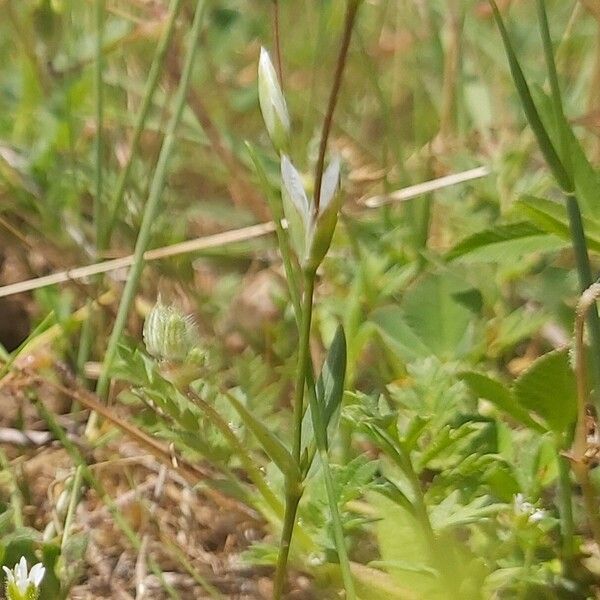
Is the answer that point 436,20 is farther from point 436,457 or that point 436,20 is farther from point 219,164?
point 436,457

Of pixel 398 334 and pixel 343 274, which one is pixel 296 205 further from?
pixel 343 274

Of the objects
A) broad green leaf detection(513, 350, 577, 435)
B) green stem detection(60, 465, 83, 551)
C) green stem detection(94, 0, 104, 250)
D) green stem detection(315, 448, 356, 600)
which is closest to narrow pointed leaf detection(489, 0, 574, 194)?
broad green leaf detection(513, 350, 577, 435)

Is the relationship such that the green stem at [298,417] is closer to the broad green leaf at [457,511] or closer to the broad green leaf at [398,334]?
the broad green leaf at [457,511]

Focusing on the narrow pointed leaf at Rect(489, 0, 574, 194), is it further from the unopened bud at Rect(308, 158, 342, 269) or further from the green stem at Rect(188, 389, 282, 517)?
the green stem at Rect(188, 389, 282, 517)

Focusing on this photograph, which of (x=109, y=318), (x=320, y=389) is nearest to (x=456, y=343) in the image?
(x=320, y=389)

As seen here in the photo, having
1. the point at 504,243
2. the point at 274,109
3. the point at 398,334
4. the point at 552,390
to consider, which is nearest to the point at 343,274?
the point at 398,334

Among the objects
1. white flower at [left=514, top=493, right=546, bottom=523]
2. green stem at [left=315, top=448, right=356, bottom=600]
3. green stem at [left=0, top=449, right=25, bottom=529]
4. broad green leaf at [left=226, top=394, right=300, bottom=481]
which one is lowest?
green stem at [left=315, top=448, right=356, bottom=600]
